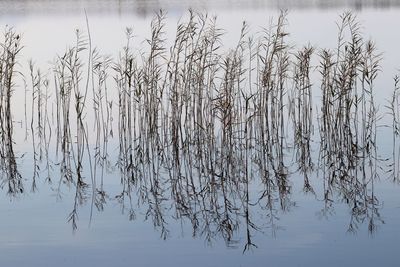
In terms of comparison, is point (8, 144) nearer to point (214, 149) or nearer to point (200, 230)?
point (214, 149)

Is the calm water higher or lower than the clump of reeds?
lower

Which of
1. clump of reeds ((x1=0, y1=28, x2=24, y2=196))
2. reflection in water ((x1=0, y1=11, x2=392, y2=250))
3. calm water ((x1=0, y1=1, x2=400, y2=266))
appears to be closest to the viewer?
calm water ((x1=0, y1=1, x2=400, y2=266))

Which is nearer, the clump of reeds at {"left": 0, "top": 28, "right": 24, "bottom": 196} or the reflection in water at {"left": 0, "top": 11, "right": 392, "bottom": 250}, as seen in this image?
the reflection in water at {"left": 0, "top": 11, "right": 392, "bottom": 250}

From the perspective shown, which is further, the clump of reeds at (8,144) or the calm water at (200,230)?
the clump of reeds at (8,144)

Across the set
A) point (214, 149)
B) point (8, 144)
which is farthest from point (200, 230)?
point (8, 144)

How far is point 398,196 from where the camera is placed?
7.45 meters

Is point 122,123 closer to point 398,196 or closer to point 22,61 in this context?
point 398,196

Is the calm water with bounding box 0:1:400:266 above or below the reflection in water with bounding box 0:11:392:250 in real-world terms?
below

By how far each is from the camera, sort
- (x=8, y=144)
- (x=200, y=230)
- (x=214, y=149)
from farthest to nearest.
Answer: (x=8, y=144) → (x=214, y=149) → (x=200, y=230)

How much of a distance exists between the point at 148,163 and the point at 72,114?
3.43m

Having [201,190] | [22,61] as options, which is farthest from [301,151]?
[22,61]

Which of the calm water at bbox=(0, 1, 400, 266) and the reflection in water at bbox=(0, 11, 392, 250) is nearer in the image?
the calm water at bbox=(0, 1, 400, 266)

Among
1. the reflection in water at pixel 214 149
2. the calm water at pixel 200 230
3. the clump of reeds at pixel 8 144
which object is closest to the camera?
the calm water at pixel 200 230

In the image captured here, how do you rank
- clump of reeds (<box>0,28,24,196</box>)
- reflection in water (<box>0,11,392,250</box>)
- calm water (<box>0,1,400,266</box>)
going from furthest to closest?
clump of reeds (<box>0,28,24,196</box>) < reflection in water (<box>0,11,392,250</box>) < calm water (<box>0,1,400,266</box>)
